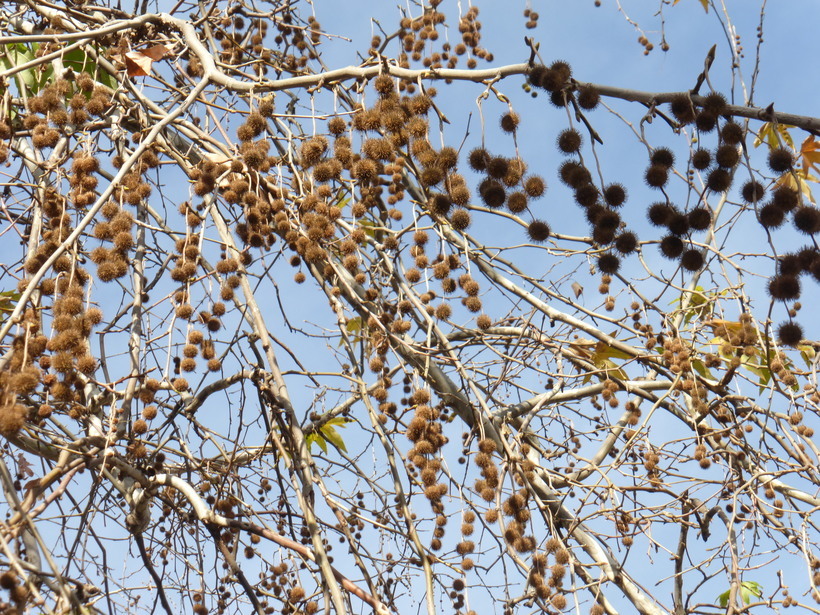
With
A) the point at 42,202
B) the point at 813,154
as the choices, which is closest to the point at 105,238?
the point at 42,202

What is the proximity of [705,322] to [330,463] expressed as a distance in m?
1.84

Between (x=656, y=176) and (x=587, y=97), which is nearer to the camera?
(x=656, y=176)

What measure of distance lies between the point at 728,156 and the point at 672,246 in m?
0.26

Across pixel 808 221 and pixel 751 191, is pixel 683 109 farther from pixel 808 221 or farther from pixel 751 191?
pixel 808 221

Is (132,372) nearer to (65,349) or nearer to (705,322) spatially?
(65,349)

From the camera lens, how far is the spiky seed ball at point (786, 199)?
7.25ft

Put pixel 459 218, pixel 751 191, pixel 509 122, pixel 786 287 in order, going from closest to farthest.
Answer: pixel 786 287
pixel 751 191
pixel 509 122
pixel 459 218

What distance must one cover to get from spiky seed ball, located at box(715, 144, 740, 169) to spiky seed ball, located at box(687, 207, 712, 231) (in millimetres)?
124

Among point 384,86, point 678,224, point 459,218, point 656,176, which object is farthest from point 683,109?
point 384,86

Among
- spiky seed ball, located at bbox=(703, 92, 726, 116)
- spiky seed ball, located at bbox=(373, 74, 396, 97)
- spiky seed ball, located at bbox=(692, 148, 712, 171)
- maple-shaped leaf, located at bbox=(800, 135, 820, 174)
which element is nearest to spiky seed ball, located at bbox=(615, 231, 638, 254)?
spiky seed ball, located at bbox=(692, 148, 712, 171)

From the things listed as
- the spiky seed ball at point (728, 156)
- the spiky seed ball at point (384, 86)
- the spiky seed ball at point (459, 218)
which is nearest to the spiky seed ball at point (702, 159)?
the spiky seed ball at point (728, 156)

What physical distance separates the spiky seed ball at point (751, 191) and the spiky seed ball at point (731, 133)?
124 mm

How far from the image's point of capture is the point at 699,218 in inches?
93.4

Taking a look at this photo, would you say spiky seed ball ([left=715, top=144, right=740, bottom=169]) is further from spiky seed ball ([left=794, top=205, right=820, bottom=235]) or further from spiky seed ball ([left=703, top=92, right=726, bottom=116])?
spiky seed ball ([left=794, top=205, right=820, bottom=235])
